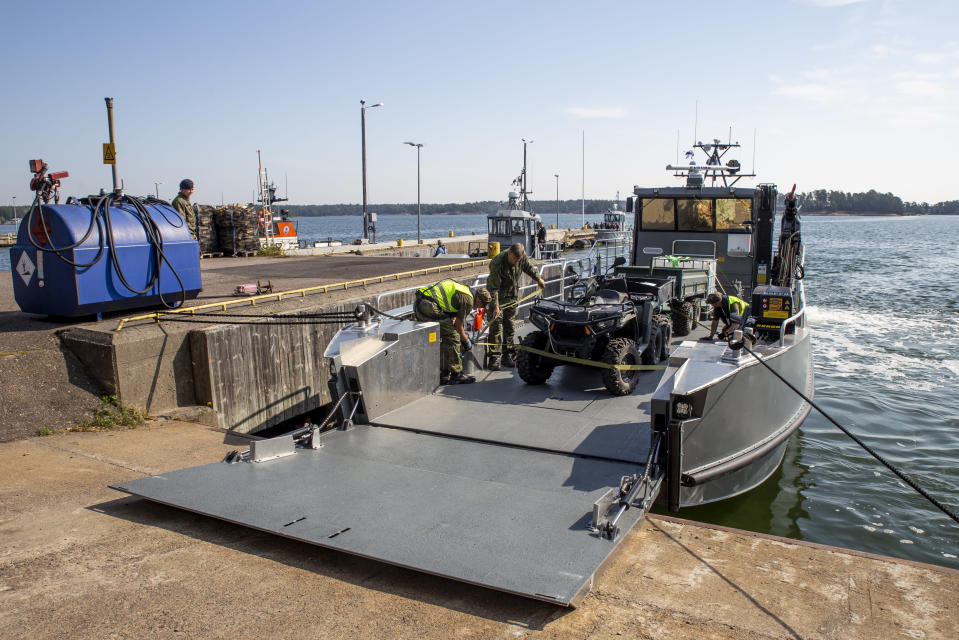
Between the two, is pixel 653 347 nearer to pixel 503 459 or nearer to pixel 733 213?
pixel 503 459

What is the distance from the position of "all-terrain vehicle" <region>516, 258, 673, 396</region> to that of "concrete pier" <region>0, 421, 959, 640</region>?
102 inches

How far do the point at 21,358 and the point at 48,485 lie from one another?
228 centimetres

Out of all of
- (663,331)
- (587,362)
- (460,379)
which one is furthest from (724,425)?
(460,379)

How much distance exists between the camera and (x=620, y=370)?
22.4 feet

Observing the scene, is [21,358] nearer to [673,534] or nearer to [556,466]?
[556,466]

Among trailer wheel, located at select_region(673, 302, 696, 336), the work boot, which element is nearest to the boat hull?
the work boot

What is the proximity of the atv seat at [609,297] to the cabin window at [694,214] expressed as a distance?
466cm

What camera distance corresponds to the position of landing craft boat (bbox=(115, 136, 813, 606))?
151 inches

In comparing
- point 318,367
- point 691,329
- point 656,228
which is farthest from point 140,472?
point 656,228

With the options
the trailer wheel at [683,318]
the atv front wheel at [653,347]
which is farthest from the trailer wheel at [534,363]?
the trailer wheel at [683,318]

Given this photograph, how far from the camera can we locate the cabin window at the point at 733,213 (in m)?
11.1

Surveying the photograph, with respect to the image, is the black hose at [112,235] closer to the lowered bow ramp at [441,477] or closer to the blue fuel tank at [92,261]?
the blue fuel tank at [92,261]

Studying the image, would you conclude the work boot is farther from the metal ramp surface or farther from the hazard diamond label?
the hazard diamond label

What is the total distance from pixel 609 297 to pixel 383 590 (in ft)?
15.5
